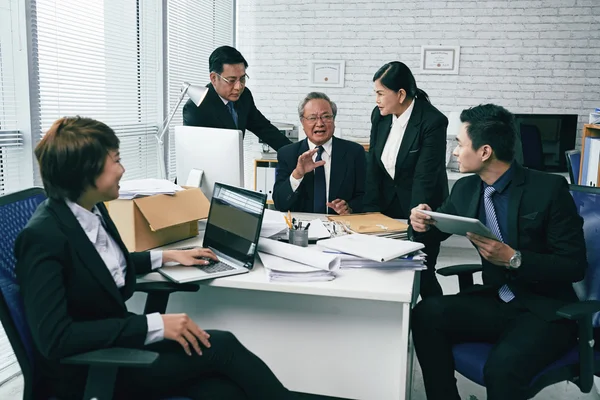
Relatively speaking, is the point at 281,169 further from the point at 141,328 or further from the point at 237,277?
the point at 141,328

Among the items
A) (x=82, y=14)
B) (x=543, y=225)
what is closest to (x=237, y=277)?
(x=543, y=225)

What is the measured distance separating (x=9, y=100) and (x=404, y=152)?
1873 mm

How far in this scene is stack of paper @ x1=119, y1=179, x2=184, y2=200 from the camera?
2064 mm

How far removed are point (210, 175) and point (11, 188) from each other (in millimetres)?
972

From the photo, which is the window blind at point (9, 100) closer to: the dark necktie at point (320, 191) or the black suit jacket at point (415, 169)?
the dark necktie at point (320, 191)

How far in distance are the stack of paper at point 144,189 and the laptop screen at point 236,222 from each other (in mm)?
208

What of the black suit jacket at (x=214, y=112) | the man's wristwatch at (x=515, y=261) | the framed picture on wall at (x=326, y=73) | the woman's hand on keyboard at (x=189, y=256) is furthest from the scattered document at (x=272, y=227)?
→ the framed picture on wall at (x=326, y=73)

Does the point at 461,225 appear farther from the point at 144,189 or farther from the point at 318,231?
the point at 144,189

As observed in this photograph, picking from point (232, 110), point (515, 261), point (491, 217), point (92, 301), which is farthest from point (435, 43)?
point (92, 301)

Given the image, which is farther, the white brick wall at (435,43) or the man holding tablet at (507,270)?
the white brick wall at (435,43)

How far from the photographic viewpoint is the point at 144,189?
2.14m

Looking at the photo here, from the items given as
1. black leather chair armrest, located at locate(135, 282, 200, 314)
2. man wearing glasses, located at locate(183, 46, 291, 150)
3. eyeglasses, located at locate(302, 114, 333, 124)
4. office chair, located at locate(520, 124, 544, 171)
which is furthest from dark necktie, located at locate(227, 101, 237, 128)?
office chair, located at locate(520, 124, 544, 171)

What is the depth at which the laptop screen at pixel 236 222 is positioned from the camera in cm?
190

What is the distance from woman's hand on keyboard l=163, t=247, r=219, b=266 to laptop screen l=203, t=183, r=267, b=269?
0.08m
